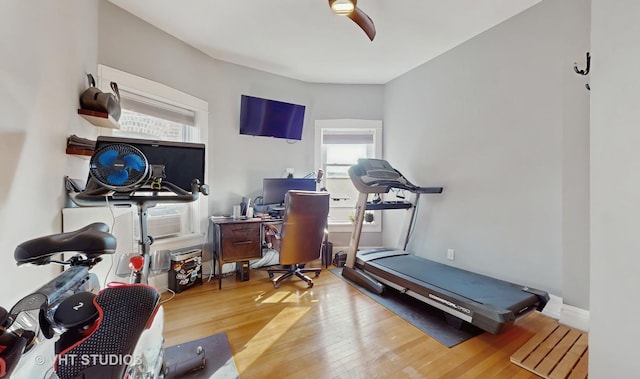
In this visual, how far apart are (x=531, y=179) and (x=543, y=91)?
0.80 metres

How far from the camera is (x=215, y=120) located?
3.35m

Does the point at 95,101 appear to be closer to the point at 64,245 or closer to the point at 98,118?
the point at 98,118

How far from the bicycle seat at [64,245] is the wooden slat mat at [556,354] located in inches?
93.7

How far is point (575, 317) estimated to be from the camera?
2.05 m

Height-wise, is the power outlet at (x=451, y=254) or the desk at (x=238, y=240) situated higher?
the desk at (x=238, y=240)

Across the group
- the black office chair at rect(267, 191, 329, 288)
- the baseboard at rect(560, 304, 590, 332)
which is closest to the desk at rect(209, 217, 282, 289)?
the black office chair at rect(267, 191, 329, 288)

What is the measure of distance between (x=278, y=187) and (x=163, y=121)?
5.13 feet

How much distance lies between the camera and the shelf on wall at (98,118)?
182cm

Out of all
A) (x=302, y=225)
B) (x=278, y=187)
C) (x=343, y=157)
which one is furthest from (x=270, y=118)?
(x=302, y=225)

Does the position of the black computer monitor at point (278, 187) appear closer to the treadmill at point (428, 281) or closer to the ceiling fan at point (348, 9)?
the treadmill at point (428, 281)

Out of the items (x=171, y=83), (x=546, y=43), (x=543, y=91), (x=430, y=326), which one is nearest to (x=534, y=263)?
(x=430, y=326)

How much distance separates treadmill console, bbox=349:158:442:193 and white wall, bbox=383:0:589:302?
0.50m

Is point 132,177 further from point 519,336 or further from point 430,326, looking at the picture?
point 519,336

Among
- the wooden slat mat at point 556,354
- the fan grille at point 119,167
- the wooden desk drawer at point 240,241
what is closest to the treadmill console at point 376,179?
the wooden desk drawer at point 240,241
